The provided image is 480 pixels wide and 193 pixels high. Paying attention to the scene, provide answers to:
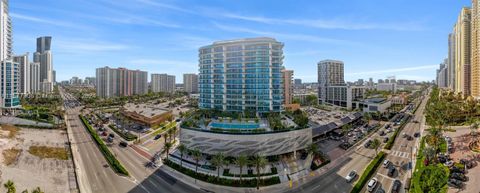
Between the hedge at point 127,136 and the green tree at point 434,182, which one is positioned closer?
the green tree at point 434,182

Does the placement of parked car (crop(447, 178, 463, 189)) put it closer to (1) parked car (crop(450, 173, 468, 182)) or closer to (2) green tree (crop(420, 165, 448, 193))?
(1) parked car (crop(450, 173, 468, 182))

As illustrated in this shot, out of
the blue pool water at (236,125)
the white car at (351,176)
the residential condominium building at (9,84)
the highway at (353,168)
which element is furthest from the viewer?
the residential condominium building at (9,84)

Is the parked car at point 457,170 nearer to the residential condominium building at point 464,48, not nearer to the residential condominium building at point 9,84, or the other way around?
the residential condominium building at point 464,48

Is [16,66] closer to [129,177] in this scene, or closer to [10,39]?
[10,39]

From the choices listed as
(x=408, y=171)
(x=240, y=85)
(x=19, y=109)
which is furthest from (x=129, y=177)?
(x=19, y=109)

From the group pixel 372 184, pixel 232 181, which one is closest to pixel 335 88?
pixel 372 184

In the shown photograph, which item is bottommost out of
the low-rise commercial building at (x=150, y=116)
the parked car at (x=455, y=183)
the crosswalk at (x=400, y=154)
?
the parked car at (x=455, y=183)

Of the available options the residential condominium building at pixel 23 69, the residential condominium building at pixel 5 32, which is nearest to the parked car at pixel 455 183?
the residential condominium building at pixel 5 32
